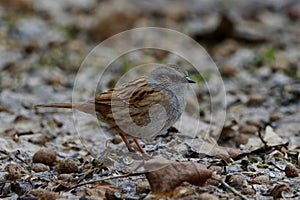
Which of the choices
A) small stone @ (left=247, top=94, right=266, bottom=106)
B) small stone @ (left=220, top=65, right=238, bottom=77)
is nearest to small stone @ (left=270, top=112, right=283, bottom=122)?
small stone @ (left=247, top=94, right=266, bottom=106)

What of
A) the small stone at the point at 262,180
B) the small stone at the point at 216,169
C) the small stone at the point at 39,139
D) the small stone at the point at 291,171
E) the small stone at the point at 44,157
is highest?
the small stone at the point at 39,139

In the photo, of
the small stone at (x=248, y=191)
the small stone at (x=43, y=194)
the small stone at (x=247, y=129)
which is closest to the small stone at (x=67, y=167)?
the small stone at (x=43, y=194)

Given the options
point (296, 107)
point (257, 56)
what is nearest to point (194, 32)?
point (257, 56)

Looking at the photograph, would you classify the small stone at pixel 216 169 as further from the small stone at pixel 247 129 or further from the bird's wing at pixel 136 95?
the small stone at pixel 247 129

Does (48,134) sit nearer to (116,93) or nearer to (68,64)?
(116,93)

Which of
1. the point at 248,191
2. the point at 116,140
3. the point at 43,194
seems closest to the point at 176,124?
the point at 116,140
